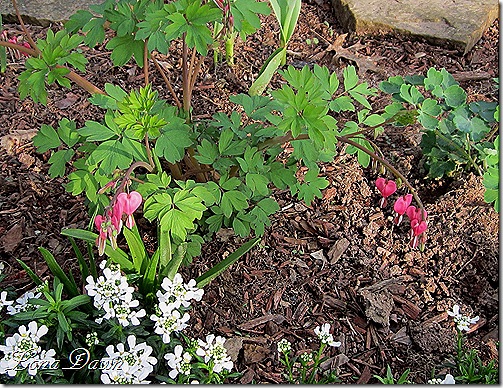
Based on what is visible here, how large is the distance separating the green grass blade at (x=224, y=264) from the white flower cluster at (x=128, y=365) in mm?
414

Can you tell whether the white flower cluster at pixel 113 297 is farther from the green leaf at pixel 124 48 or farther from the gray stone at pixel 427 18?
the gray stone at pixel 427 18

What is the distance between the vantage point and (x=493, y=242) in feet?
8.72

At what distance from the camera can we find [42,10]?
3859 mm

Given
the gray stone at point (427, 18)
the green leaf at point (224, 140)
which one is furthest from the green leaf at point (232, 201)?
the gray stone at point (427, 18)

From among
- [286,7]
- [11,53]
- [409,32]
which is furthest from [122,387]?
[409,32]

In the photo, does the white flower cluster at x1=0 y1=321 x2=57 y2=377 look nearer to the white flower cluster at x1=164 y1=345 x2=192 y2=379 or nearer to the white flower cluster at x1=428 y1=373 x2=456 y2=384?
the white flower cluster at x1=164 y1=345 x2=192 y2=379

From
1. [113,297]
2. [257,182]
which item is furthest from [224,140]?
[113,297]

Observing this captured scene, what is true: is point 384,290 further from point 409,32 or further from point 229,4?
point 409,32

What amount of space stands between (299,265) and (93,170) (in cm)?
90

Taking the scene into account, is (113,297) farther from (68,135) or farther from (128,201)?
(68,135)

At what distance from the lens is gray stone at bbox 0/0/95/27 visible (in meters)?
3.80

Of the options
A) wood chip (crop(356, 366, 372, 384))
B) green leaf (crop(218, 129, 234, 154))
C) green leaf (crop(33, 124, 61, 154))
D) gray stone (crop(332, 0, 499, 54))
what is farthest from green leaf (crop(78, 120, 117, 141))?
gray stone (crop(332, 0, 499, 54))

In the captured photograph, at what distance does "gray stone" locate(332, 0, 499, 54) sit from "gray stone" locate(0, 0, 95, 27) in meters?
1.56

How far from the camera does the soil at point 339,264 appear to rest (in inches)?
94.0
